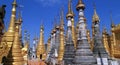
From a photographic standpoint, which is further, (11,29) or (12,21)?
(12,21)

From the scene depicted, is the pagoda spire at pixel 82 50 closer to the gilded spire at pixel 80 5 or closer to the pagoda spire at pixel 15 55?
the gilded spire at pixel 80 5

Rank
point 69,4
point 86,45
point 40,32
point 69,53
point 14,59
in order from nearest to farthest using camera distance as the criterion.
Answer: point 86,45 → point 14,59 → point 69,53 → point 69,4 → point 40,32

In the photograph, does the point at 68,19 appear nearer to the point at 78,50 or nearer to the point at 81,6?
the point at 81,6

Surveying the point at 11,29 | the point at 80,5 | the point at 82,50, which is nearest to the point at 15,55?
the point at 11,29

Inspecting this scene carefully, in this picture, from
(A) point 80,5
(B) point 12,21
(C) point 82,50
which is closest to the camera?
(C) point 82,50

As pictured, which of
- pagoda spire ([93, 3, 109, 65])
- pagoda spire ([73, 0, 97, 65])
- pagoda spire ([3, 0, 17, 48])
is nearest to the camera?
pagoda spire ([73, 0, 97, 65])

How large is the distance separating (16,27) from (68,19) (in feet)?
15.6

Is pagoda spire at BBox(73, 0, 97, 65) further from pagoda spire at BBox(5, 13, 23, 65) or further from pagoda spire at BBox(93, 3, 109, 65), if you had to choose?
pagoda spire at BBox(5, 13, 23, 65)

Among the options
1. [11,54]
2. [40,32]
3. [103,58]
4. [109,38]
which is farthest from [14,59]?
[40,32]

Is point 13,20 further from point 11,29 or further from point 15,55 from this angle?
point 15,55

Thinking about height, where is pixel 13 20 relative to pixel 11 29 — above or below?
above

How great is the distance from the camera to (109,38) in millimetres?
28016

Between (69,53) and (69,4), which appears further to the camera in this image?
(69,4)

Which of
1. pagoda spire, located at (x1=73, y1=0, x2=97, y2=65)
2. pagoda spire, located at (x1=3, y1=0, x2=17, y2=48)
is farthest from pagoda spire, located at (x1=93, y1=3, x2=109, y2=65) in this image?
pagoda spire, located at (x1=3, y1=0, x2=17, y2=48)
